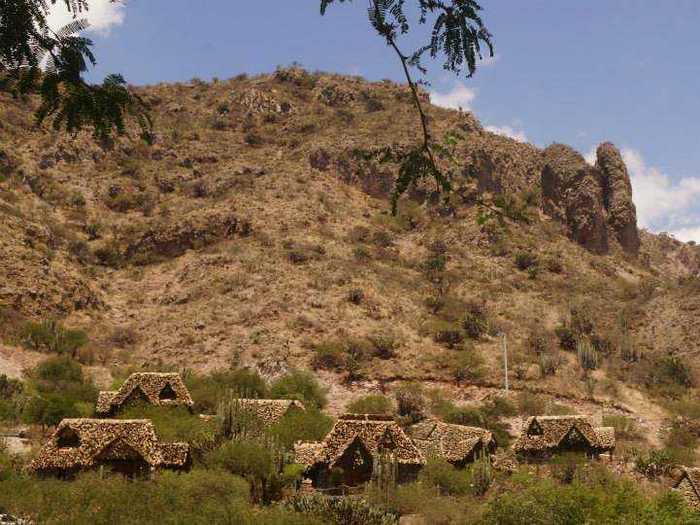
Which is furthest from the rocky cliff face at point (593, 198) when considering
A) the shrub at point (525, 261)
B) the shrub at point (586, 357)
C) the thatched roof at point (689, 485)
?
the thatched roof at point (689, 485)

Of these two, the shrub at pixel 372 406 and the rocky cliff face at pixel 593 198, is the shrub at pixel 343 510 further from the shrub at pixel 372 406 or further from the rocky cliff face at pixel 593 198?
the rocky cliff face at pixel 593 198

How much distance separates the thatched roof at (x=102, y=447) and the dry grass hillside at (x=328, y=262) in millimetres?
16958

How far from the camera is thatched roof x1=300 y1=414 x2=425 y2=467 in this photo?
2541 centimetres

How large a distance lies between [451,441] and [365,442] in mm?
7018

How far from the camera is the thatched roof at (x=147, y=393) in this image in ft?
101

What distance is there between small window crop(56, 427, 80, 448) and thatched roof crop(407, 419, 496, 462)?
42.6ft

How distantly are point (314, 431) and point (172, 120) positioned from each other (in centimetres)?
5828

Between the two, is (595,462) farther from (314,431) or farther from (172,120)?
(172,120)

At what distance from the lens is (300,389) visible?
3991 cm

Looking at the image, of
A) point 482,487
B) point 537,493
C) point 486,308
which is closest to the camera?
point 537,493

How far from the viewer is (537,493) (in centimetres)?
1872

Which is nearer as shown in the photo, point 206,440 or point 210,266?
point 206,440

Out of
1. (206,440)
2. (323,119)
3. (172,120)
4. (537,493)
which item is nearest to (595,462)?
(537,493)

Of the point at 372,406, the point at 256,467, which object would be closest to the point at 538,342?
the point at 372,406
